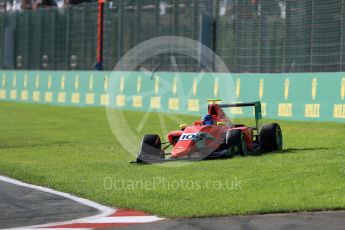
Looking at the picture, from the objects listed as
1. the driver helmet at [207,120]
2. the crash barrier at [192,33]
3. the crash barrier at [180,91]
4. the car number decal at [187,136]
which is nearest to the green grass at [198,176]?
the car number decal at [187,136]

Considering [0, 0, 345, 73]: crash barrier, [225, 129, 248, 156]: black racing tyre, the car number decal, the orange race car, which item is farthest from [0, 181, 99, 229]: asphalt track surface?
[0, 0, 345, 73]: crash barrier

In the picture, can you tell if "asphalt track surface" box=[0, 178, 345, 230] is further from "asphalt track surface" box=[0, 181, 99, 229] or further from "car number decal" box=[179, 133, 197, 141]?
"car number decal" box=[179, 133, 197, 141]

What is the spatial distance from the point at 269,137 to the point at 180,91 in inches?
609

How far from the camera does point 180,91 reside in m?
32.6

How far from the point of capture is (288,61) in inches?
1083

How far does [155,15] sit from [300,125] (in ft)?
47.2

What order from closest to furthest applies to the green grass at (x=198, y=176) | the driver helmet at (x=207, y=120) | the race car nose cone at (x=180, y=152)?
1. the green grass at (x=198, y=176)
2. the race car nose cone at (x=180, y=152)
3. the driver helmet at (x=207, y=120)

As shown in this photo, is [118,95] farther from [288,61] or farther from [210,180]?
[210,180]

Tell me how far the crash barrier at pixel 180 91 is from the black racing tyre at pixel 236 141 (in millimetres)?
7209

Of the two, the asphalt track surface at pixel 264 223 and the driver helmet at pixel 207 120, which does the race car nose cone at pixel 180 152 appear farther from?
the asphalt track surface at pixel 264 223

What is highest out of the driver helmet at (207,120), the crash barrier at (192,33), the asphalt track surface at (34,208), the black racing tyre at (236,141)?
the crash barrier at (192,33)

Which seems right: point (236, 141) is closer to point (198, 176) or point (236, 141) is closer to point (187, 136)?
point (187, 136)

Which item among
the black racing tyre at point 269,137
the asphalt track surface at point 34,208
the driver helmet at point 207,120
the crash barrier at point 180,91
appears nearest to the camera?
the asphalt track surface at point 34,208

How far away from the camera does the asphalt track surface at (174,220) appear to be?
1039 centimetres
